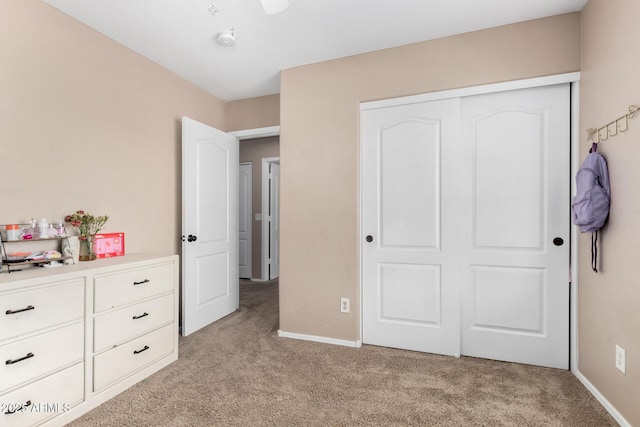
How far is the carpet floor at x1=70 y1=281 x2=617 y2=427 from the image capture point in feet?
5.77

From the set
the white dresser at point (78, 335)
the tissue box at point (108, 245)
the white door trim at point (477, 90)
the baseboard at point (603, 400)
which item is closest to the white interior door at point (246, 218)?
the tissue box at point (108, 245)

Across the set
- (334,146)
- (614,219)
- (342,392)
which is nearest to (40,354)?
(342,392)

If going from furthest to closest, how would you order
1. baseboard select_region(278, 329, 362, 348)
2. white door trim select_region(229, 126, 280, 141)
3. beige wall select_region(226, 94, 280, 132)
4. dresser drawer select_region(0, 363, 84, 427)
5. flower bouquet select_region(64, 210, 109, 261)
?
beige wall select_region(226, 94, 280, 132) → white door trim select_region(229, 126, 280, 141) → baseboard select_region(278, 329, 362, 348) → flower bouquet select_region(64, 210, 109, 261) → dresser drawer select_region(0, 363, 84, 427)

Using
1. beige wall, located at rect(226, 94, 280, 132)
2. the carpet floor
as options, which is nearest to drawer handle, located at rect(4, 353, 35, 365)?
the carpet floor

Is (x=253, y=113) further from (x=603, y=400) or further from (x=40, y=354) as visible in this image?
(x=603, y=400)

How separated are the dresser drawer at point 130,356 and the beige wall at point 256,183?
3003mm

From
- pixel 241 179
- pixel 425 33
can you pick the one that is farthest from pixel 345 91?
pixel 241 179

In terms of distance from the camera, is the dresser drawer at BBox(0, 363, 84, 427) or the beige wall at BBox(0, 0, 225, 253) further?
the beige wall at BBox(0, 0, 225, 253)

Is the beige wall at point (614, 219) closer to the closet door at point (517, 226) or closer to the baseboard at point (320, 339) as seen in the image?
the closet door at point (517, 226)

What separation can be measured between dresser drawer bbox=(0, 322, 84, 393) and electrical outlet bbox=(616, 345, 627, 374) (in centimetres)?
289

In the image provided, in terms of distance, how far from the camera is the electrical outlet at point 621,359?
167cm

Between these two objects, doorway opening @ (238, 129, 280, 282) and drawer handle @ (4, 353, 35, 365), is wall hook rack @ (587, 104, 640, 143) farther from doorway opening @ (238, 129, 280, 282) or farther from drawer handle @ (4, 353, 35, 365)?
doorway opening @ (238, 129, 280, 282)

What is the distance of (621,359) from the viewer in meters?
1.70

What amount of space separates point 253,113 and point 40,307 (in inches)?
107
